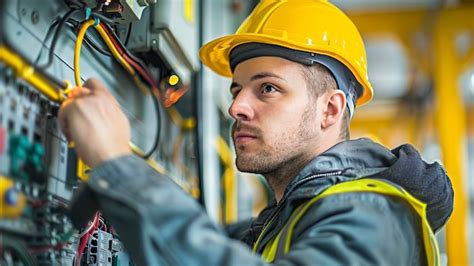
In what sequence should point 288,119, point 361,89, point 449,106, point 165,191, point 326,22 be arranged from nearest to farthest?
point 165,191
point 288,119
point 326,22
point 361,89
point 449,106

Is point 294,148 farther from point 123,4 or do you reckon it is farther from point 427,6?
point 427,6

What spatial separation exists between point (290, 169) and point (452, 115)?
322 centimetres

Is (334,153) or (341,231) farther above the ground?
(334,153)

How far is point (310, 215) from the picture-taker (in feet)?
4.42

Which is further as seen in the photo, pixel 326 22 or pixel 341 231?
pixel 326 22

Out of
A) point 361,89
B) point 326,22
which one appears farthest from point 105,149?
point 361,89

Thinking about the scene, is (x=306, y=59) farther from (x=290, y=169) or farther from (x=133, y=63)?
(x=133, y=63)

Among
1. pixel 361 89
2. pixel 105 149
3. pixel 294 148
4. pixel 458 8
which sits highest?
pixel 458 8

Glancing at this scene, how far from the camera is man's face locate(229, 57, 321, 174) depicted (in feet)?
5.48

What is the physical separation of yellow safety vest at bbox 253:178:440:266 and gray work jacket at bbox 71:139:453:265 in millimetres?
14

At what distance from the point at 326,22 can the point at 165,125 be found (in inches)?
36.9

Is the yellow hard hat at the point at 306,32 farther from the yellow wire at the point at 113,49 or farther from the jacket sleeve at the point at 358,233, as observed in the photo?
the jacket sleeve at the point at 358,233

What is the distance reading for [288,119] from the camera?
1679 mm

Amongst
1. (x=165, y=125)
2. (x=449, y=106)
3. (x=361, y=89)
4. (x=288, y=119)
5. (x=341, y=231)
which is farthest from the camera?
(x=449, y=106)
